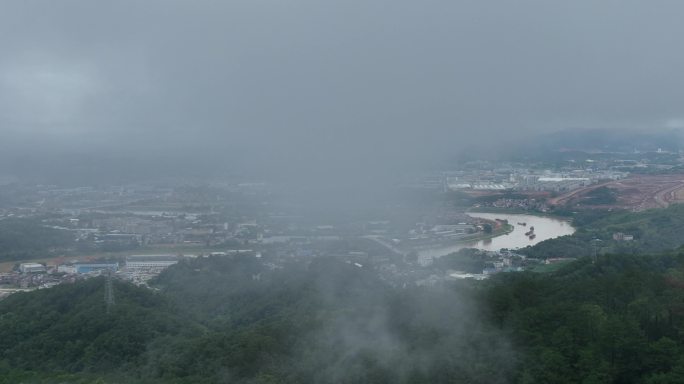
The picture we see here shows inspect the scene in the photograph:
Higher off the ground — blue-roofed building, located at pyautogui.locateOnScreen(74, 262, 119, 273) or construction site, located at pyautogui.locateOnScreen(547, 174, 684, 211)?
construction site, located at pyautogui.locateOnScreen(547, 174, 684, 211)

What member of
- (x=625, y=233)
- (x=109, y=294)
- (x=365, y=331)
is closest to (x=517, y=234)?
(x=625, y=233)

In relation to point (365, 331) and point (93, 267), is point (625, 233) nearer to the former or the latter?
point (365, 331)

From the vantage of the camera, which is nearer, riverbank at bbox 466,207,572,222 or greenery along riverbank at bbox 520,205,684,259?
greenery along riverbank at bbox 520,205,684,259

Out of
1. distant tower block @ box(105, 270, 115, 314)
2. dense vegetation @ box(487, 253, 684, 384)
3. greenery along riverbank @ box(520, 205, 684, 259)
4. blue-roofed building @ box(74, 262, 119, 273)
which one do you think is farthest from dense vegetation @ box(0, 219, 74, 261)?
dense vegetation @ box(487, 253, 684, 384)

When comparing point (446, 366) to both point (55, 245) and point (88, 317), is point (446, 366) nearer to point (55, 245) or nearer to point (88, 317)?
point (88, 317)

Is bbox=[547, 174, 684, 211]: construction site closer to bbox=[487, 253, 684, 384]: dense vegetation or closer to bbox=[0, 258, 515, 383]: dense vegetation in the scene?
bbox=[487, 253, 684, 384]: dense vegetation

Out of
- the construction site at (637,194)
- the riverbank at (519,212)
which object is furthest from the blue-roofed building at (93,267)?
the construction site at (637,194)
